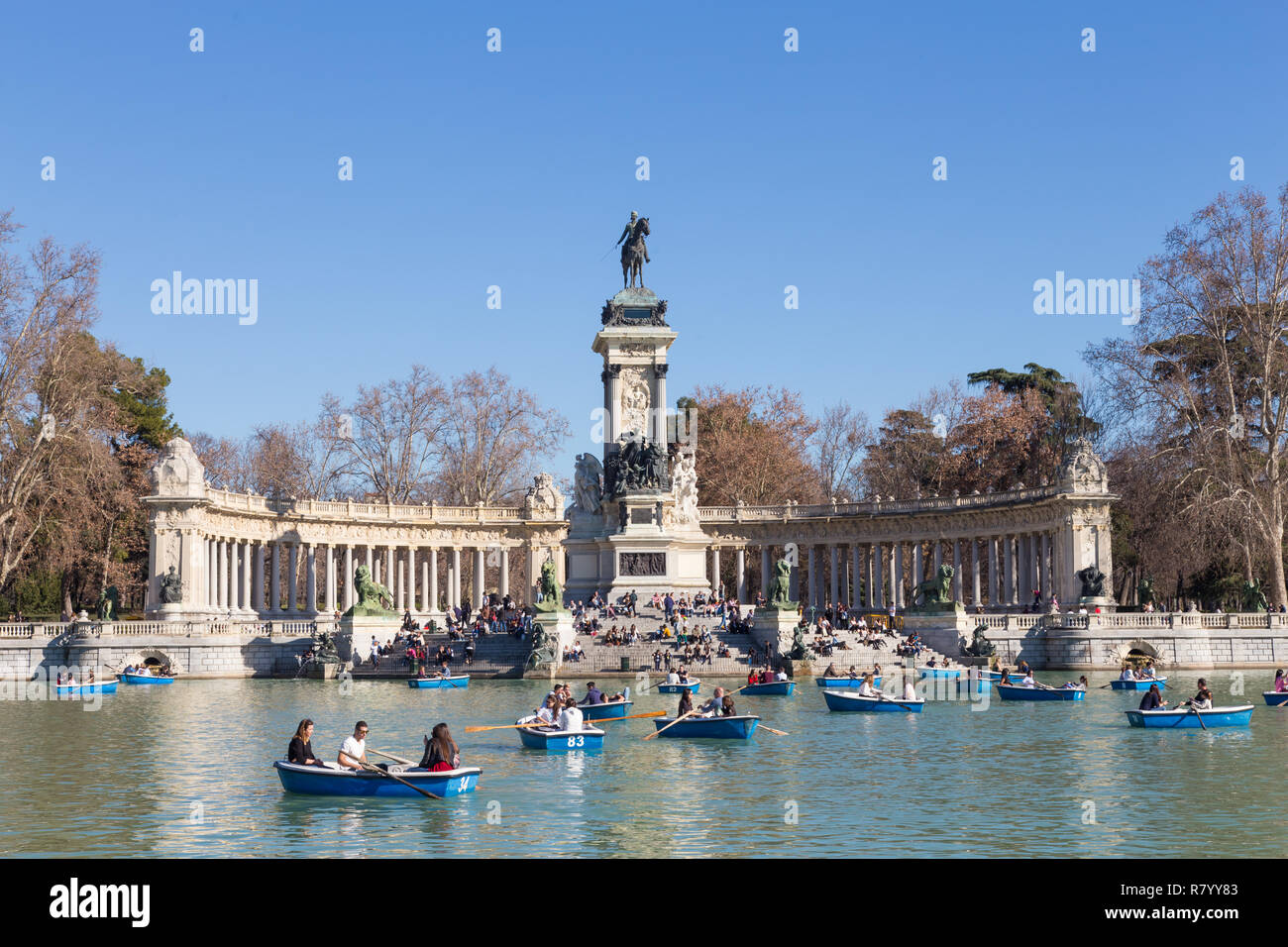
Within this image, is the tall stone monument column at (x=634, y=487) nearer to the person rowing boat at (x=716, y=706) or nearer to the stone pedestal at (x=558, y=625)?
the stone pedestal at (x=558, y=625)

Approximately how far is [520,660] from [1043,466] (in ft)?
134

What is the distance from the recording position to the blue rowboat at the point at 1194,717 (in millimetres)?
33281

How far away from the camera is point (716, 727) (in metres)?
31.9

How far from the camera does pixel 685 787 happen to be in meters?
24.9

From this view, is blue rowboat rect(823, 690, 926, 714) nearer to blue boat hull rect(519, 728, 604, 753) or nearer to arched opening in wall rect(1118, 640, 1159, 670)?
blue boat hull rect(519, 728, 604, 753)

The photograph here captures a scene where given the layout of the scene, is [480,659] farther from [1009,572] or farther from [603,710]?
[1009,572]

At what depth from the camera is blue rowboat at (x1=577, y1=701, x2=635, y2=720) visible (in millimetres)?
35469

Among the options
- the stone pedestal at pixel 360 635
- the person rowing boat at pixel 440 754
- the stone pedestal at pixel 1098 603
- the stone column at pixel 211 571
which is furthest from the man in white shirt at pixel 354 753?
the stone column at pixel 211 571

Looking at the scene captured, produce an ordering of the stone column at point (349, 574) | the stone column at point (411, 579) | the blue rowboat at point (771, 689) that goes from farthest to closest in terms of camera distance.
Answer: the stone column at point (349, 574), the stone column at point (411, 579), the blue rowboat at point (771, 689)

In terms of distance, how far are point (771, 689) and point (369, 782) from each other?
2284 centimetres

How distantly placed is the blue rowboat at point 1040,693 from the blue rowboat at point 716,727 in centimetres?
1382

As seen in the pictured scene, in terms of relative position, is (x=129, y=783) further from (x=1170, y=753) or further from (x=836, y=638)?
(x=836, y=638)
